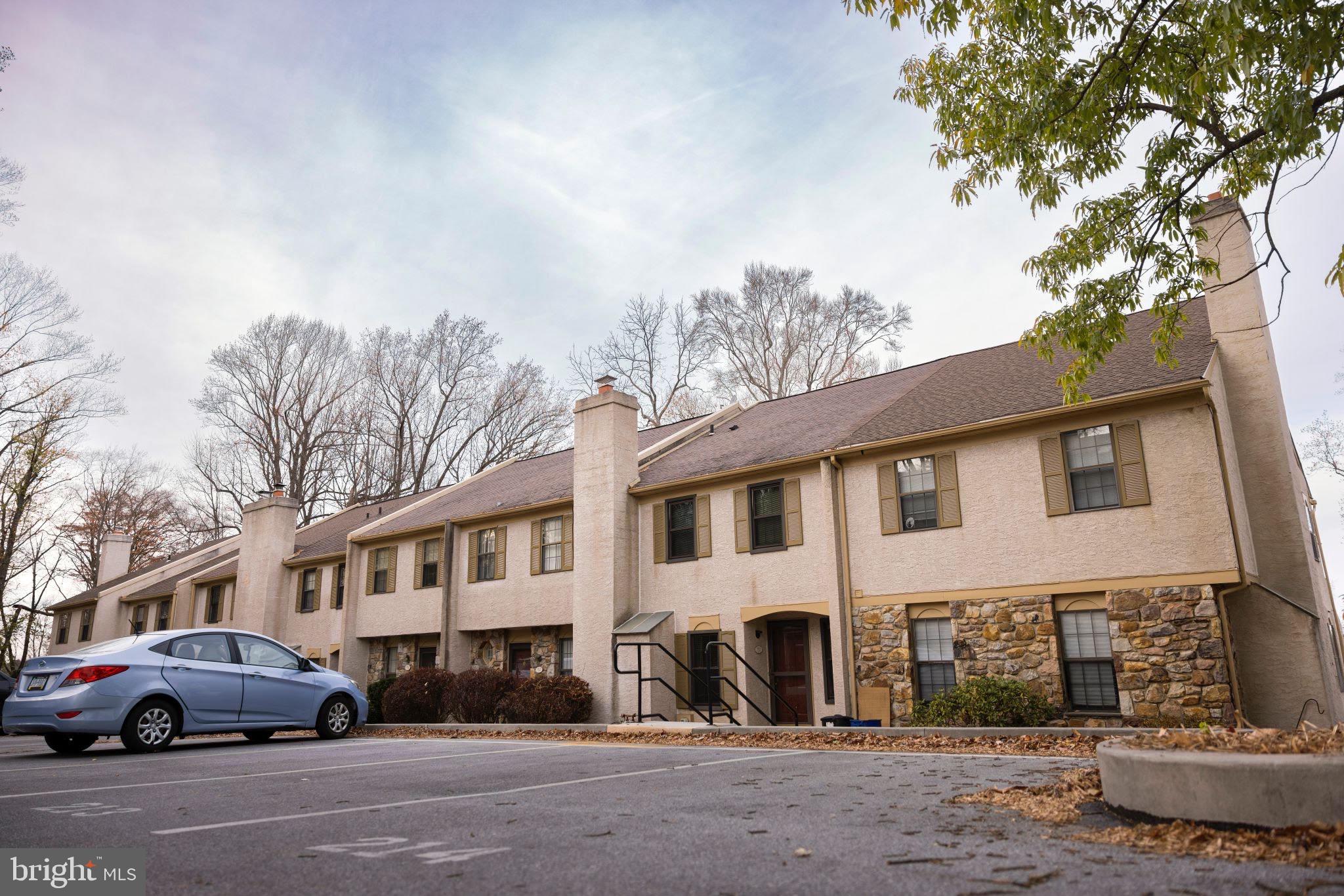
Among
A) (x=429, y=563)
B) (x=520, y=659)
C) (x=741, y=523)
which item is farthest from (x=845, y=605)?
(x=429, y=563)

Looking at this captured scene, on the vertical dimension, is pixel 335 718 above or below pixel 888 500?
below

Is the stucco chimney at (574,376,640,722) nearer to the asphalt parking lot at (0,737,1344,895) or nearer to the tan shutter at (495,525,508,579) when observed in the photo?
the tan shutter at (495,525,508,579)

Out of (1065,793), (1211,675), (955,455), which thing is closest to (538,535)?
(955,455)

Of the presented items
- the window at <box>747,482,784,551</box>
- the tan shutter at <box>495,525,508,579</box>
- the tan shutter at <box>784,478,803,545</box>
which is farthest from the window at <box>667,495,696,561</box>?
the tan shutter at <box>495,525,508,579</box>

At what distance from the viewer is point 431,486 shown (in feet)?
123

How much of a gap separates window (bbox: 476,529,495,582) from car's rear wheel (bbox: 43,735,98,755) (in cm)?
1177

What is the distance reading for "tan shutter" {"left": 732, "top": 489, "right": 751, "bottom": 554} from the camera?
17.7 m

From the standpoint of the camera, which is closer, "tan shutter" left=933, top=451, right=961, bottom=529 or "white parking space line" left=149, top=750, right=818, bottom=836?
"white parking space line" left=149, top=750, right=818, bottom=836

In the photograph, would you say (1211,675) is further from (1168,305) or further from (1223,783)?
(1223,783)

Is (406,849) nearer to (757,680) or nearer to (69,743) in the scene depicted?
(69,743)

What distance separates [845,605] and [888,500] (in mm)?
2051

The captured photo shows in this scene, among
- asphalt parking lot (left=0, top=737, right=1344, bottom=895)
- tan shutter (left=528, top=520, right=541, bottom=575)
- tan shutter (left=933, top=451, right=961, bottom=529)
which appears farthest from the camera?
tan shutter (left=528, top=520, right=541, bottom=575)

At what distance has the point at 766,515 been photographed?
17641 millimetres

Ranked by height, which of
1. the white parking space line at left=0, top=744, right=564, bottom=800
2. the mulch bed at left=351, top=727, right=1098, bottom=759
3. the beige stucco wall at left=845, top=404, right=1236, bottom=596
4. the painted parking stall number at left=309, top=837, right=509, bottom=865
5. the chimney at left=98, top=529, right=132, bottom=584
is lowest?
the mulch bed at left=351, top=727, right=1098, bottom=759
